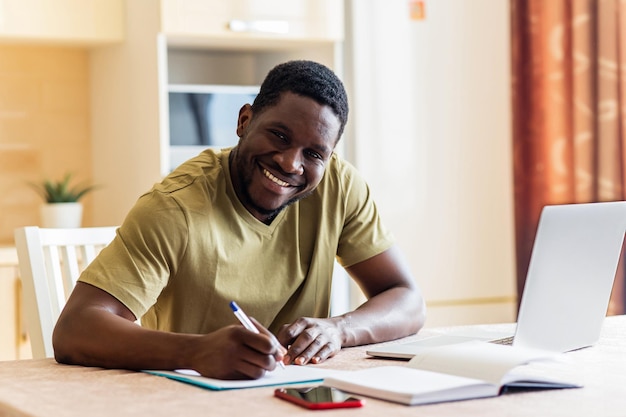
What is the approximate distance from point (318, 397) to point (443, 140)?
7.98ft

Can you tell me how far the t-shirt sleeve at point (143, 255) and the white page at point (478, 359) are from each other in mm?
479

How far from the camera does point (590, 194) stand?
351cm

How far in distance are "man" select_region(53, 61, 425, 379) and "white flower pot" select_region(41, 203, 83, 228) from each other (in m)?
1.48

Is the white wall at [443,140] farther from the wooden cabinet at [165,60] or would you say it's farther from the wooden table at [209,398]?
the wooden table at [209,398]

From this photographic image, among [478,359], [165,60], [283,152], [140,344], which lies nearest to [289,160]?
[283,152]

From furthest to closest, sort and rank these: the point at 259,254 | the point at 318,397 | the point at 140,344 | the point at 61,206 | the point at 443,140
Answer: the point at 443,140 → the point at 61,206 → the point at 259,254 → the point at 140,344 → the point at 318,397

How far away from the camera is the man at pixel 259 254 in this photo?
62.2 inches

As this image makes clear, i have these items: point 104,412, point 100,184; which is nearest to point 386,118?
point 100,184

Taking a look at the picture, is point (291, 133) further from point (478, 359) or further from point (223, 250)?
point (478, 359)

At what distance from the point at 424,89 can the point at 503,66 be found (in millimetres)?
323

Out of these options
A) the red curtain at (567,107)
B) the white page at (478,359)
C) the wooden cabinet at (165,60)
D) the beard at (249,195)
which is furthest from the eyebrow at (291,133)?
the red curtain at (567,107)

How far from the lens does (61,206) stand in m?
3.32

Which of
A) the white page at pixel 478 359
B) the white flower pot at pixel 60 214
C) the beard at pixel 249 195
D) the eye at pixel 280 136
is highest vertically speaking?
the eye at pixel 280 136

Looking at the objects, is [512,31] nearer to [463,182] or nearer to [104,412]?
[463,182]
